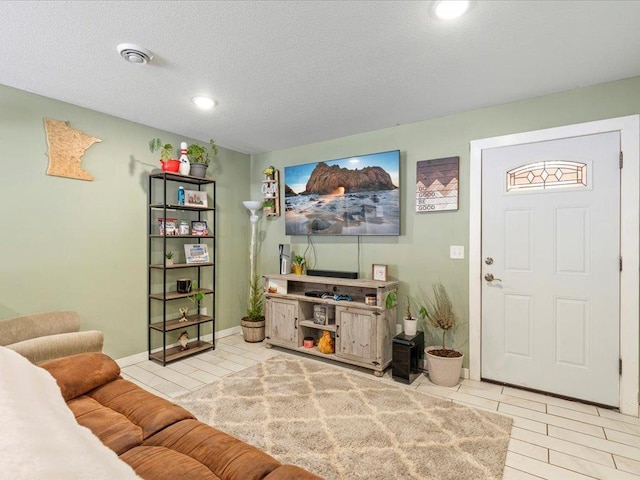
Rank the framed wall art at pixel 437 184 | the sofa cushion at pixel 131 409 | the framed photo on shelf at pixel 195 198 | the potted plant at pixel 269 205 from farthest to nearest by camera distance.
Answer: the potted plant at pixel 269 205
the framed photo on shelf at pixel 195 198
the framed wall art at pixel 437 184
the sofa cushion at pixel 131 409

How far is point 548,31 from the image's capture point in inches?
76.1

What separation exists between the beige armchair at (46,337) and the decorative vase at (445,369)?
272cm

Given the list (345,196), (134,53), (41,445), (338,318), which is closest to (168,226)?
(134,53)

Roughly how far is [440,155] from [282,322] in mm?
2520

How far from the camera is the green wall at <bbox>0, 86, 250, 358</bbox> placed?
2674 millimetres

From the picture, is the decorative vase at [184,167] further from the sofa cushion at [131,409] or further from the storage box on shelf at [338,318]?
the sofa cushion at [131,409]

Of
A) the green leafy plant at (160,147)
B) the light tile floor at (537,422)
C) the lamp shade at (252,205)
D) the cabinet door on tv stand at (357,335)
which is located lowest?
the light tile floor at (537,422)

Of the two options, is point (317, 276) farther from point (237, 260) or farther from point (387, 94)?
point (387, 94)

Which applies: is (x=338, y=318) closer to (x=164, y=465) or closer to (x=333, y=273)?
(x=333, y=273)

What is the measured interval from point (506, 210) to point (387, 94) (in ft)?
4.88

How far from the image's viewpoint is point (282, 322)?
3.84m

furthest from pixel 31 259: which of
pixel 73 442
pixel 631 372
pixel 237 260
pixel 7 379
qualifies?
pixel 631 372

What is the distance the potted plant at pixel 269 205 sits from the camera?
4.47m

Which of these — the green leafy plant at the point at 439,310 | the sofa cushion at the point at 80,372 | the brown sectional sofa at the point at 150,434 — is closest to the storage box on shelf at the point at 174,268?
the sofa cushion at the point at 80,372
